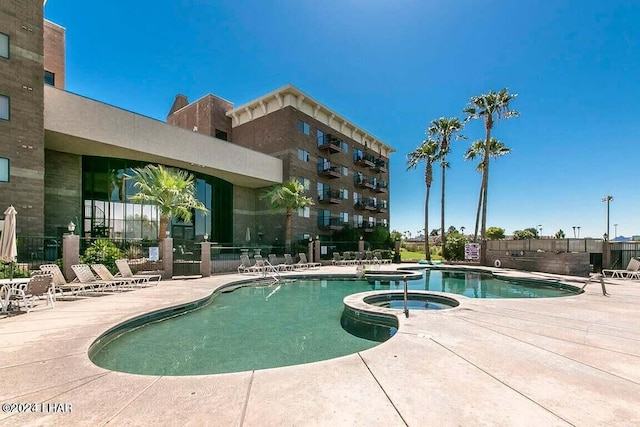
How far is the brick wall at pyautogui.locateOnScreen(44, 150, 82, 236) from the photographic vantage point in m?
15.8

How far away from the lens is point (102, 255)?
39.6 feet

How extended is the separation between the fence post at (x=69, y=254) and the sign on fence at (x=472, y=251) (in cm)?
2306

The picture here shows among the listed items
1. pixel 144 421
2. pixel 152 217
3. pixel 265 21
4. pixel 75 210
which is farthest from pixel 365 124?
pixel 144 421

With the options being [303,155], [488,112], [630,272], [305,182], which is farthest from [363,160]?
[630,272]

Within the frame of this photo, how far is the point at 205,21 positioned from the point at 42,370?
18360mm

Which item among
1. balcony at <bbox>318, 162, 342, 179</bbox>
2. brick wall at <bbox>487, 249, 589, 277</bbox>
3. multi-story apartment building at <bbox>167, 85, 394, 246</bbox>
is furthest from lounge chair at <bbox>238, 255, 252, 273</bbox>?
brick wall at <bbox>487, 249, 589, 277</bbox>

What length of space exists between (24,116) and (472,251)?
27.0 m

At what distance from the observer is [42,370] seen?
377 cm

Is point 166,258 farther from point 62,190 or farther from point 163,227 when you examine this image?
point 62,190

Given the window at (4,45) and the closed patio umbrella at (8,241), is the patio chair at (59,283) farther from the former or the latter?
the window at (4,45)

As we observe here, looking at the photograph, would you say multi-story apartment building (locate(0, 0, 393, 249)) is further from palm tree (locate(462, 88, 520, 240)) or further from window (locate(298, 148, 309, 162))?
palm tree (locate(462, 88, 520, 240))

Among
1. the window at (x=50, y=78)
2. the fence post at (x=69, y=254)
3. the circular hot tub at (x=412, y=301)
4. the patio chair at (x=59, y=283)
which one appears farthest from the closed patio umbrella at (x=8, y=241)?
the window at (x=50, y=78)

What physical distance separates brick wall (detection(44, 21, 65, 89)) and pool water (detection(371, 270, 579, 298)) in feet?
81.4

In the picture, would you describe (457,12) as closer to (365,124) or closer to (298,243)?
(298,243)
